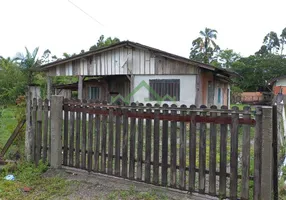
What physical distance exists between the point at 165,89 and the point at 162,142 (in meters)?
7.45

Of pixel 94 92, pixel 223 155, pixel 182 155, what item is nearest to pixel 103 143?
pixel 182 155

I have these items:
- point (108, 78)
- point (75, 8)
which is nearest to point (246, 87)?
point (108, 78)

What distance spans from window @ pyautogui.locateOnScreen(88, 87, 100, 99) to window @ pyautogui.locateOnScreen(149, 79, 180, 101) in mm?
4790

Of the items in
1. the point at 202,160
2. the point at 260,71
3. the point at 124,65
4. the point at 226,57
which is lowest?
the point at 202,160

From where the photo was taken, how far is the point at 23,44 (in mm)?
22000

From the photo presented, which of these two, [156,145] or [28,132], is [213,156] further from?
[28,132]

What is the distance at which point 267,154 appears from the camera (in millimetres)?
2785

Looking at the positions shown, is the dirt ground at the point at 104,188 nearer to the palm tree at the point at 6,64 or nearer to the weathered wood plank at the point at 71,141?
the weathered wood plank at the point at 71,141

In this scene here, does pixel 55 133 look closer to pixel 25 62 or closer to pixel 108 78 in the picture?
pixel 108 78

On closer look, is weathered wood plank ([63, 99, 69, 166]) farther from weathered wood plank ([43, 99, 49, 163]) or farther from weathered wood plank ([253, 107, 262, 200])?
weathered wood plank ([253, 107, 262, 200])

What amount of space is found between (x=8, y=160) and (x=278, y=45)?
74851mm

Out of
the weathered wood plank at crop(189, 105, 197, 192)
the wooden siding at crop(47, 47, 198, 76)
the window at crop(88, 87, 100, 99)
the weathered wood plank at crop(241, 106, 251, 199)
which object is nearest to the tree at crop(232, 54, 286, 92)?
the window at crop(88, 87, 100, 99)

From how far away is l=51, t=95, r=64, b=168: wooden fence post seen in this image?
427 cm

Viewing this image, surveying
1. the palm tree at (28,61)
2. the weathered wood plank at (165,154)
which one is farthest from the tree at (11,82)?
the weathered wood plank at (165,154)
